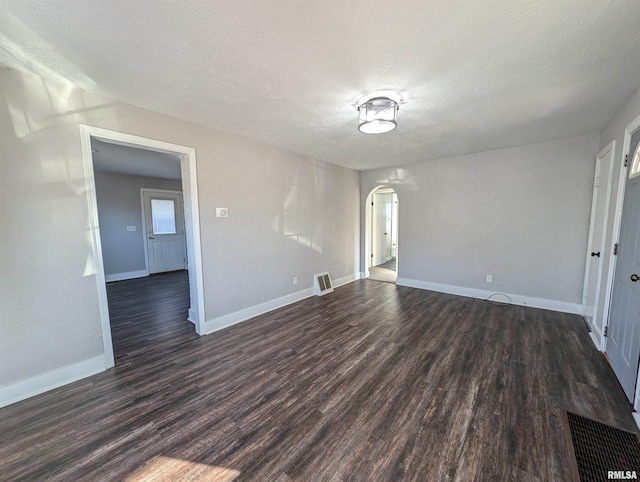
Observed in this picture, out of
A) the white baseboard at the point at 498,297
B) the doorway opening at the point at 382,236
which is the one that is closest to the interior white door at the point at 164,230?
the doorway opening at the point at 382,236

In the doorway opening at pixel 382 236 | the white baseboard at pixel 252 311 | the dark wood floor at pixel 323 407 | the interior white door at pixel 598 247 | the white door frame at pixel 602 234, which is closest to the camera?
the dark wood floor at pixel 323 407

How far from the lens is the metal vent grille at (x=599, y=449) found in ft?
4.64

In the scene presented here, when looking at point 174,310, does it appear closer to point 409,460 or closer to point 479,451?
point 409,460

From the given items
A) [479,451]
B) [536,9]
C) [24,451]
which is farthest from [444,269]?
[24,451]

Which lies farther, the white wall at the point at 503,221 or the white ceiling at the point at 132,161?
the white ceiling at the point at 132,161

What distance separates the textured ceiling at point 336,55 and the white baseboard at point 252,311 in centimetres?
244

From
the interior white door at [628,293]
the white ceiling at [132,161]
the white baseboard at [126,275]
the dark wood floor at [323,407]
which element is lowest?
the dark wood floor at [323,407]

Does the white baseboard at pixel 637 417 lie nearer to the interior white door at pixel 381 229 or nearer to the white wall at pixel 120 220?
the interior white door at pixel 381 229

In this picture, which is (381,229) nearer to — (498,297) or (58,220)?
(498,297)

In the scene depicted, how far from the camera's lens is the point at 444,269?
4.74m

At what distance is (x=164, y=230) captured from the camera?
6.69 metres

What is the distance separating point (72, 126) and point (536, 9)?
3388mm

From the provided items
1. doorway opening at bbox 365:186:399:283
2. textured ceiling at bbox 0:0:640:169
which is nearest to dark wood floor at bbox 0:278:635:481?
textured ceiling at bbox 0:0:640:169

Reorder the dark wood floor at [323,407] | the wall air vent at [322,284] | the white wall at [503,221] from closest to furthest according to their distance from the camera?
the dark wood floor at [323,407] < the white wall at [503,221] < the wall air vent at [322,284]
